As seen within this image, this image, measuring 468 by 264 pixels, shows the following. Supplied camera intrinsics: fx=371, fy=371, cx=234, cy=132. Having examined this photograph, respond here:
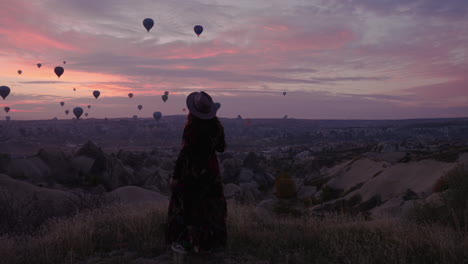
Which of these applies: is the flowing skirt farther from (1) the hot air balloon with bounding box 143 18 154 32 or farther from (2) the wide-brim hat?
(1) the hot air balloon with bounding box 143 18 154 32

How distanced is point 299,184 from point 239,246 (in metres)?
38.2

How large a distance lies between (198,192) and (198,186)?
0.28 feet

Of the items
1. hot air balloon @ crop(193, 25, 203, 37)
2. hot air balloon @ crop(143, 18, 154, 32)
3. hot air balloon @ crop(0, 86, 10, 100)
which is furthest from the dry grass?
hot air balloon @ crop(0, 86, 10, 100)

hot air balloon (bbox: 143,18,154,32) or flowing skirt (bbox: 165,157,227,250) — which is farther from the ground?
hot air balloon (bbox: 143,18,154,32)

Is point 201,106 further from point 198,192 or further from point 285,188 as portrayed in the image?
point 285,188

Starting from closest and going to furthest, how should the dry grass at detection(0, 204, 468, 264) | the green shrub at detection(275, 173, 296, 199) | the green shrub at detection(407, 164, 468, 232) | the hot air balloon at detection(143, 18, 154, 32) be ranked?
the dry grass at detection(0, 204, 468, 264) → the green shrub at detection(407, 164, 468, 232) → the hot air balloon at detection(143, 18, 154, 32) → the green shrub at detection(275, 173, 296, 199)

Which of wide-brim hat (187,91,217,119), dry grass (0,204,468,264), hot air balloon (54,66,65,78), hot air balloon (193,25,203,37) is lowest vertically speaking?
dry grass (0,204,468,264)

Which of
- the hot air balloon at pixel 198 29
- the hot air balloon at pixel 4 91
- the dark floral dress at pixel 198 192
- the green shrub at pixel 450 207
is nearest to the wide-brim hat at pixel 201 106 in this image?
the dark floral dress at pixel 198 192

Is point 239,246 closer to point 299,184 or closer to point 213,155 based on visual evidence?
point 213,155

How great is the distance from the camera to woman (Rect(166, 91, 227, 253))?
4.96 m

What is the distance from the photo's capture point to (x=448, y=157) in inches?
1117

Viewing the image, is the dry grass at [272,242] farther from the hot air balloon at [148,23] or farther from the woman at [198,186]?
the hot air balloon at [148,23]

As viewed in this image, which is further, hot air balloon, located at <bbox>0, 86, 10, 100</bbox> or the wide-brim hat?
hot air balloon, located at <bbox>0, 86, 10, 100</bbox>

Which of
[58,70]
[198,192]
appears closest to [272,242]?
[198,192]
